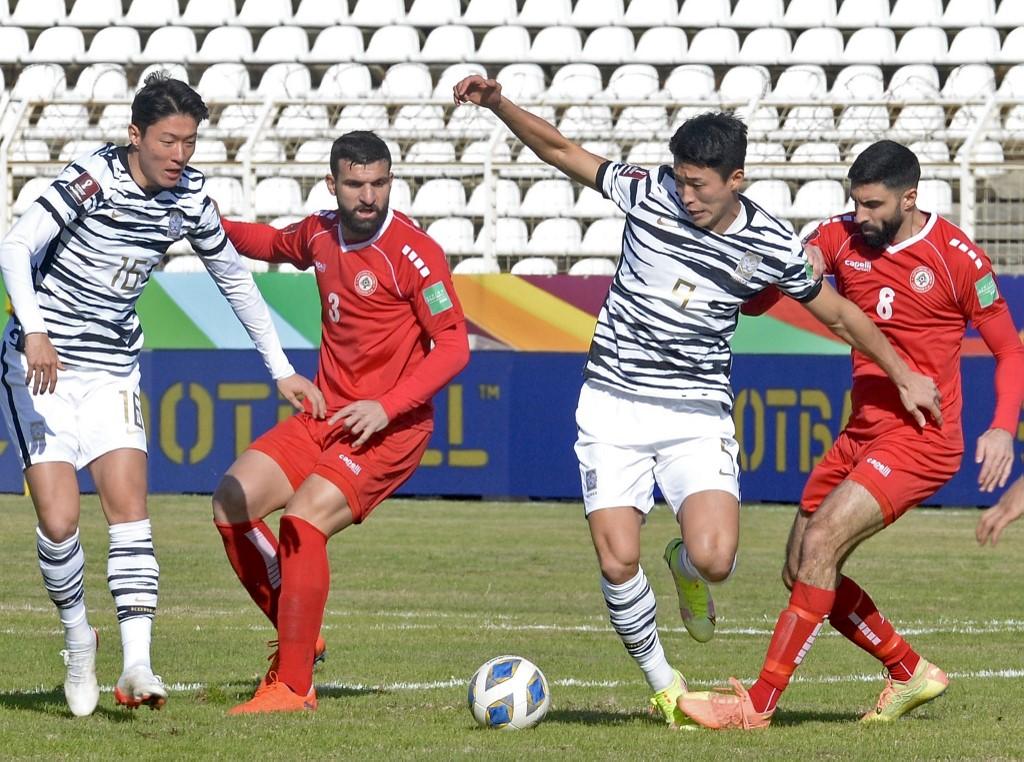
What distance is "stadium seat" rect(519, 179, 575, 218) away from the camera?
2119 cm

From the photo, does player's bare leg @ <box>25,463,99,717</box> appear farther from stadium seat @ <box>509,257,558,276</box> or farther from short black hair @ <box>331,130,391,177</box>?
stadium seat @ <box>509,257,558,276</box>

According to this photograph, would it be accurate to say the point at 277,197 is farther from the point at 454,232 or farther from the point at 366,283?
the point at 366,283

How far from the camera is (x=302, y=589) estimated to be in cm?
722

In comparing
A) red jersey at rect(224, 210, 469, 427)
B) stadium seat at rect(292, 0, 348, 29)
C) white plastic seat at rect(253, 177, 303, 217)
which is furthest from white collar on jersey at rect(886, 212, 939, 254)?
stadium seat at rect(292, 0, 348, 29)

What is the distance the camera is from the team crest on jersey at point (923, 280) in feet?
24.6

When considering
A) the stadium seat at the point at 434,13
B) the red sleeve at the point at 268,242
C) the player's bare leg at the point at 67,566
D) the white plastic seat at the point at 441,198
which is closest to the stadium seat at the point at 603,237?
the white plastic seat at the point at 441,198

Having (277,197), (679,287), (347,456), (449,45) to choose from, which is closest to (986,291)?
(679,287)

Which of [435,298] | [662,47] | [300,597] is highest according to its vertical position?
[662,47]

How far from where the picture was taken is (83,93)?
74.6ft

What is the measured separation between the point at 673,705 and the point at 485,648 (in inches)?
95.4

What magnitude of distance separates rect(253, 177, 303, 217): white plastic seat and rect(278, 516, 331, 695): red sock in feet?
45.9

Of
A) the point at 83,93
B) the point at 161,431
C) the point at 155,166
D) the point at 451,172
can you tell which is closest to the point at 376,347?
the point at 155,166

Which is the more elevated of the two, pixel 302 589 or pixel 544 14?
pixel 544 14

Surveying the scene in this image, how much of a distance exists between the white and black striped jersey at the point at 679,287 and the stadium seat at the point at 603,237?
1361cm
